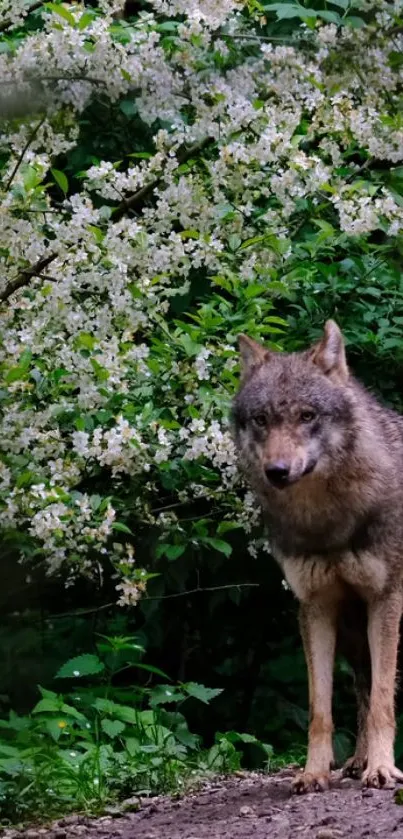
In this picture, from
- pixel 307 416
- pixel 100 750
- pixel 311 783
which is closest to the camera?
pixel 307 416

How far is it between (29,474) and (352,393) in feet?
4.96

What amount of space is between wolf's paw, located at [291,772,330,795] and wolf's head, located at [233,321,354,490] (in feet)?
4.38

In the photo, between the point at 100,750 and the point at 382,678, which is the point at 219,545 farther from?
the point at 382,678

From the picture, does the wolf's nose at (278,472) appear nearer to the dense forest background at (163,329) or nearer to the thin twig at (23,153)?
the dense forest background at (163,329)

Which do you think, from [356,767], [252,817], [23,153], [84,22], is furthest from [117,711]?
[84,22]

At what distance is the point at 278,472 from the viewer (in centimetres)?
596

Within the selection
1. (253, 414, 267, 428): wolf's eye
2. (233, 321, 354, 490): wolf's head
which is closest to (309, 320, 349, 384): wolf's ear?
(233, 321, 354, 490): wolf's head

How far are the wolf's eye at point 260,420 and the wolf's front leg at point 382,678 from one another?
38.1 inches

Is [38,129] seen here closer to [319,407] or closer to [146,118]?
[146,118]

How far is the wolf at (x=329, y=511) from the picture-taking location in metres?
6.34

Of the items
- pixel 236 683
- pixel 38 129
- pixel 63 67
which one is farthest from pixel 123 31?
pixel 236 683

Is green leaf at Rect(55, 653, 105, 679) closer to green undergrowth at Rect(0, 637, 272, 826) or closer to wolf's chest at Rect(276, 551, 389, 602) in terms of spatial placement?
green undergrowth at Rect(0, 637, 272, 826)

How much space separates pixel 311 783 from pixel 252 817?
0.47 m

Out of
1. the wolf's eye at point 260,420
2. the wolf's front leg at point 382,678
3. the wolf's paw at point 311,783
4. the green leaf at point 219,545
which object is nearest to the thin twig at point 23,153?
the wolf's eye at point 260,420
